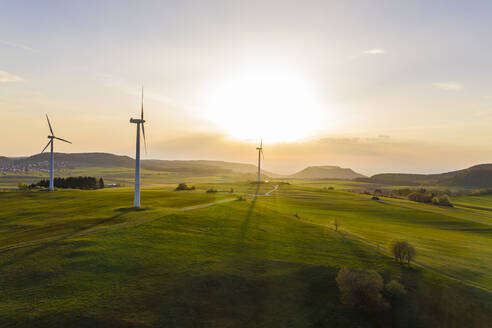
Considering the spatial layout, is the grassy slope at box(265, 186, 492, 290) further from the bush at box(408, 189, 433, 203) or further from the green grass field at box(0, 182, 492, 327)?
the bush at box(408, 189, 433, 203)

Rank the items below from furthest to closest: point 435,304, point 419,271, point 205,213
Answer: point 205,213, point 419,271, point 435,304

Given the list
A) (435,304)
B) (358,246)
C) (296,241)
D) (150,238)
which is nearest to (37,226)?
(150,238)

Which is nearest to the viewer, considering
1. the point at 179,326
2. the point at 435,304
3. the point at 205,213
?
the point at 179,326

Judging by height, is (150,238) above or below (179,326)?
above

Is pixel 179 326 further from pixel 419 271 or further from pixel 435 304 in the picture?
pixel 419 271

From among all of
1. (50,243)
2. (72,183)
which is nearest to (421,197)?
(50,243)

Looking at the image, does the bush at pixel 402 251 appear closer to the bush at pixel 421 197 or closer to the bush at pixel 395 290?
the bush at pixel 395 290

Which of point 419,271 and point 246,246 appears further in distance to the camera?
point 246,246
